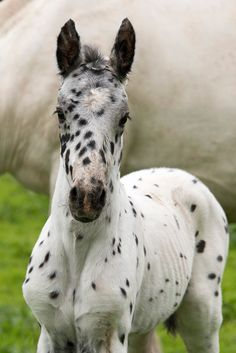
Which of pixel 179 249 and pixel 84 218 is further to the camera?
pixel 179 249

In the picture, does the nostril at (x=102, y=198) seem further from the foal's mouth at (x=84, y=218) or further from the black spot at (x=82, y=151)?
the black spot at (x=82, y=151)

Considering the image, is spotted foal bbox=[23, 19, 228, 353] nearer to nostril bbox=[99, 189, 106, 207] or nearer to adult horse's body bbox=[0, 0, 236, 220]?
nostril bbox=[99, 189, 106, 207]

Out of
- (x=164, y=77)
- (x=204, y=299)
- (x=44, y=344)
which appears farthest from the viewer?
(x=164, y=77)

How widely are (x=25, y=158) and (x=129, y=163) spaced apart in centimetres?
61

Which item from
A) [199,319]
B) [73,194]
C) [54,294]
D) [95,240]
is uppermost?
[73,194]

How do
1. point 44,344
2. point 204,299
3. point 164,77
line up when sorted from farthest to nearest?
point 164,77, point 204,299, point 44,344

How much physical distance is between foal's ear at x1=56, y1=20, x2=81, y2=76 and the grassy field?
268 centimetres

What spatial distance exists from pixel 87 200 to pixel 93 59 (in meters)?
0.68

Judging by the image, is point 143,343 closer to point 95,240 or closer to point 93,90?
point 95,240

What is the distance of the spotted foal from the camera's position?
15.9ft

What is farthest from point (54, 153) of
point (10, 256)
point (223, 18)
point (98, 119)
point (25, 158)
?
point (10, 256)

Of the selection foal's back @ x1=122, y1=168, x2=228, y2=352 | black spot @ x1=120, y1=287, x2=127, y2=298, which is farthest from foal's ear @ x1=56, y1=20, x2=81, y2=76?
black spot @ x1=120, y1=287, x2=127, y2=298

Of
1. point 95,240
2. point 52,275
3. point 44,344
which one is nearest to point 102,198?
point 95,240

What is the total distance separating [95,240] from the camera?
16.8 feet
